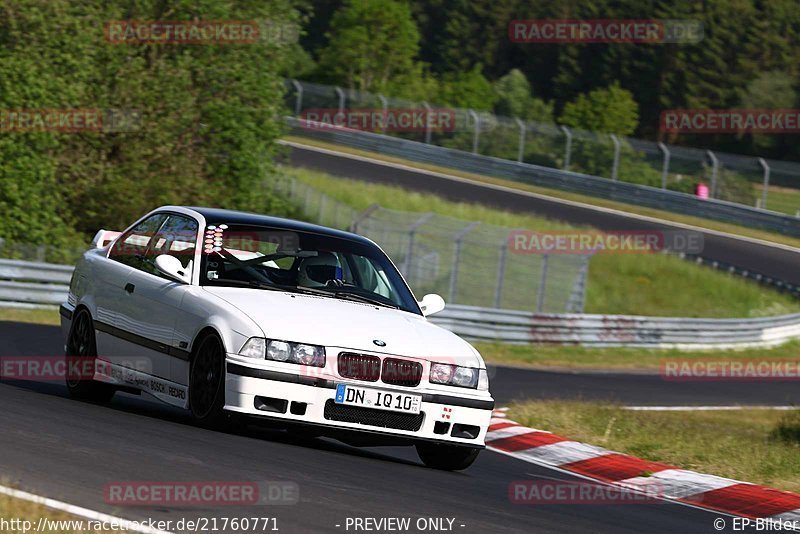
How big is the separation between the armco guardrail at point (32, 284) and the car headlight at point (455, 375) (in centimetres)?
1445

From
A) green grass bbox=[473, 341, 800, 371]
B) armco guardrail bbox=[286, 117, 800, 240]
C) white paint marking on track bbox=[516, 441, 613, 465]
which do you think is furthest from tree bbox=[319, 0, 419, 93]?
white paint marking on track bbox=[516, 441, 613, 465]

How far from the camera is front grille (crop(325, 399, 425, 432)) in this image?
8062mm

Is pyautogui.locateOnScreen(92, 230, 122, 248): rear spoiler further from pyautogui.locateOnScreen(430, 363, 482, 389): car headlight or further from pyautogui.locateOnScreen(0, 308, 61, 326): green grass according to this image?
pyautogui.locateOnScreen(0, 308, 61, 326): green grass

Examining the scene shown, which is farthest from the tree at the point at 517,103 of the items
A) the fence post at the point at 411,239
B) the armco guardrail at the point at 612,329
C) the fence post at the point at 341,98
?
the fence post at the point at 411,239

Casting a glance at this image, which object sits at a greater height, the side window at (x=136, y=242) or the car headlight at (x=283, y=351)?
the side window at (x=136, y=242)

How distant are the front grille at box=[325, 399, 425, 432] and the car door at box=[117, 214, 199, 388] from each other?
111 cm

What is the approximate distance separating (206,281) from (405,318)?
1320 mm

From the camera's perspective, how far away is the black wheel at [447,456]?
29.0 feet

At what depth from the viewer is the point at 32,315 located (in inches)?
834

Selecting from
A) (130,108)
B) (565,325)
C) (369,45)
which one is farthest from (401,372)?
(369,45)

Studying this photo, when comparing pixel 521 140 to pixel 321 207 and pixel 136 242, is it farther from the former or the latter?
pixel 136 242

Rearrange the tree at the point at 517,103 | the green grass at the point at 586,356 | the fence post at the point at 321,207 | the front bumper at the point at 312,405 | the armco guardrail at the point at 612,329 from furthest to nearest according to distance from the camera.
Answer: the tree at the point at 517,103, the fence post at the point at 321,207, the armco guardrail at the point at 612,329, the green grass at the point at 586,356, the front bumper at the point at 312,405

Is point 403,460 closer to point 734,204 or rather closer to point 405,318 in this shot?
point 405,318

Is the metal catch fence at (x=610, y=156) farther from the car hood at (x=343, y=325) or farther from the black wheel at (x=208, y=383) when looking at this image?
the black wheel at (x=208, y=383)
